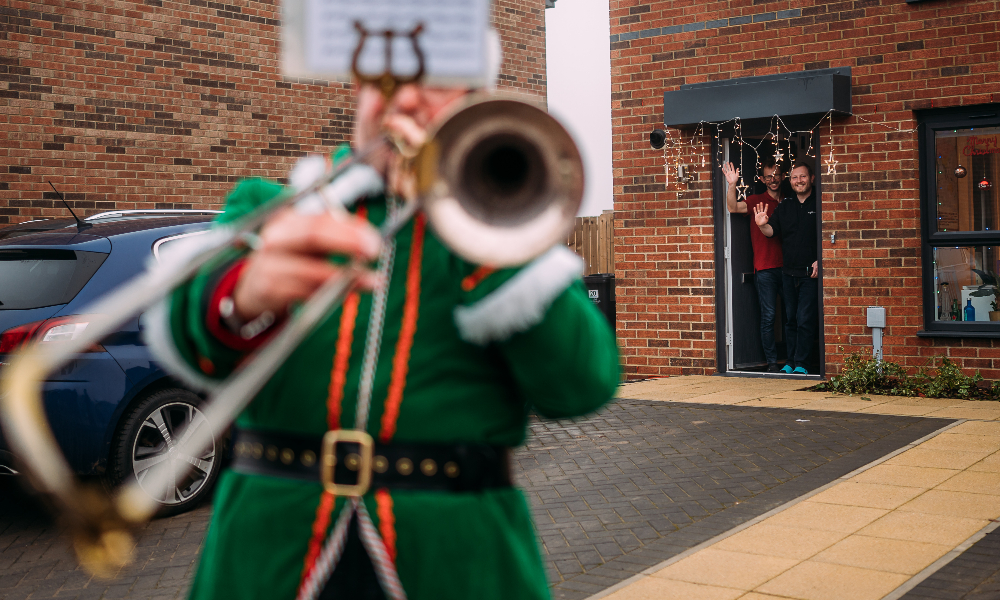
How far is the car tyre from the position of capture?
A: 5.78 meters

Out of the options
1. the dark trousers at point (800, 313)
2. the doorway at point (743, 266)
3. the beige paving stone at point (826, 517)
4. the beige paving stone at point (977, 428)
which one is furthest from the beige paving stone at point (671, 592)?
the dark trousers at point (800, 313)

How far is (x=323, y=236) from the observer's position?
1.15 m

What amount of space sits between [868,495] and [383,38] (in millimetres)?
5414

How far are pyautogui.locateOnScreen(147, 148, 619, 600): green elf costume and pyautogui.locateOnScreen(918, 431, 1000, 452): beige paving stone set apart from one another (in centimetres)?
646

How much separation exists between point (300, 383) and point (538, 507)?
455cm

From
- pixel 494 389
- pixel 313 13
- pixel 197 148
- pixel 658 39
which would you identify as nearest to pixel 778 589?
pixel 494 389

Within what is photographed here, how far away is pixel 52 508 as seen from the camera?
43.5 inches

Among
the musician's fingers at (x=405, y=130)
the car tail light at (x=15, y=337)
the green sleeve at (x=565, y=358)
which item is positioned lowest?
the car tail light at (x=15, y=337)

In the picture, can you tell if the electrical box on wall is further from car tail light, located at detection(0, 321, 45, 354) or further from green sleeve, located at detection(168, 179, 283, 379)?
green sleeve, located at detection(168, 179, 283, 379)

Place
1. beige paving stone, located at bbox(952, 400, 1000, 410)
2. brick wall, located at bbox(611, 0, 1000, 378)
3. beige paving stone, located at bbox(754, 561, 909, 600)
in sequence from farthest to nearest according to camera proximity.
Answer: brick wall, located at bbox(611, 0, 1000, 378)
beige paving stone, located at bbox(952, 400, 1000, 410)
beige paving stone, located at bbox(754, 561, 909, 600)

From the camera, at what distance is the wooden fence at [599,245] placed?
1702 centimetres

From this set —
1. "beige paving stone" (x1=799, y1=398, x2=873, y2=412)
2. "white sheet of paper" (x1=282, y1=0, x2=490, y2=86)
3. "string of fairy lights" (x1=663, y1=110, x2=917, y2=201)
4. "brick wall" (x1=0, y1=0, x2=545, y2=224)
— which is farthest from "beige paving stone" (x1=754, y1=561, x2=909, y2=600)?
"brick wall" (x1=0, y1=0, x2=545, y2=224)

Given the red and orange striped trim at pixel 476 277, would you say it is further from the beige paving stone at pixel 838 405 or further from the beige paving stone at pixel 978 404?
the beige paving stone at pixel 978 404

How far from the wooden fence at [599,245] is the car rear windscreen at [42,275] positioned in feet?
38.4
